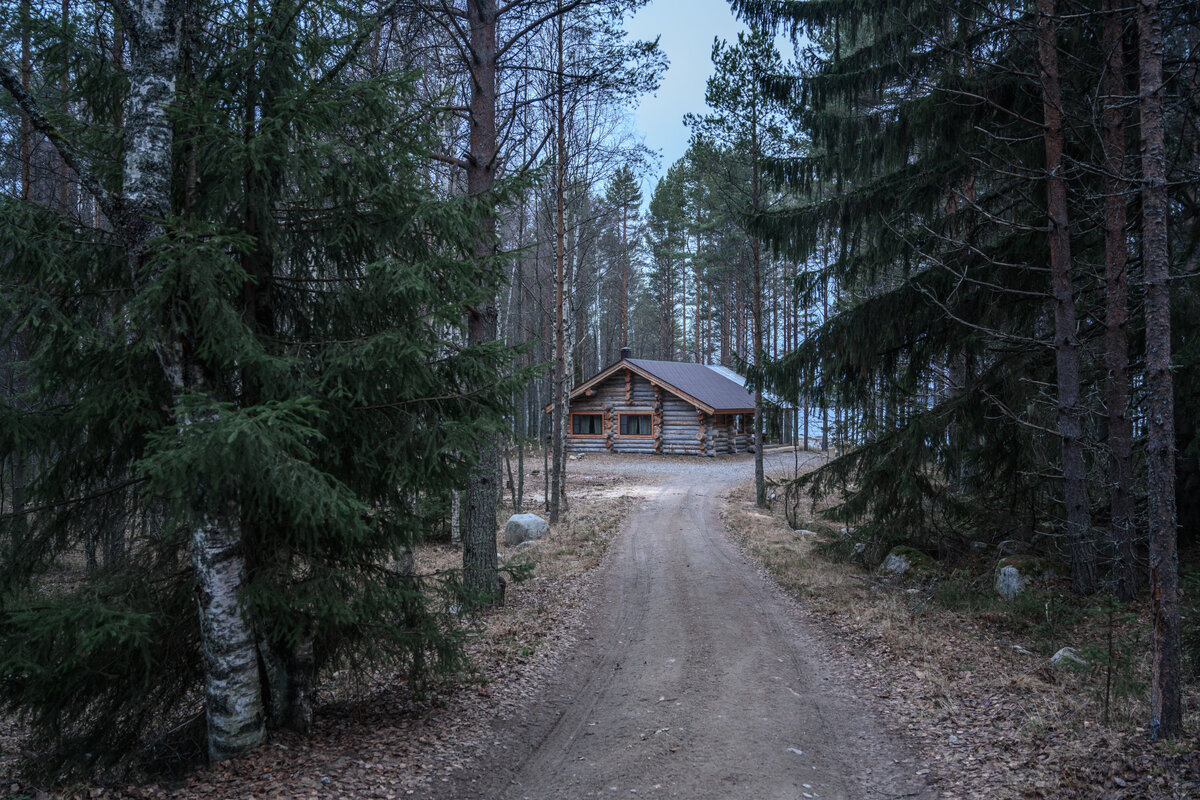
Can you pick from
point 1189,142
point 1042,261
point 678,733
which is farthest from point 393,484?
point 1189,142

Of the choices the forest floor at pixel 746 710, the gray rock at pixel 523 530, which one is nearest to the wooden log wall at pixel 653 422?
the gray rock at pixel 523 530

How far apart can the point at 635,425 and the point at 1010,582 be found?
26326mm

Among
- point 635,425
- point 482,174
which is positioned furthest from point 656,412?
point 482,174

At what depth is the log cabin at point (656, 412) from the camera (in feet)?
111

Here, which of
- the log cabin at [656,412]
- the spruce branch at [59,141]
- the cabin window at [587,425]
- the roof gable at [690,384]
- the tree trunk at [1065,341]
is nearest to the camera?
the spruce branch at [59,141]

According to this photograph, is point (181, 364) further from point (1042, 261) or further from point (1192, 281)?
point (1192, 281)

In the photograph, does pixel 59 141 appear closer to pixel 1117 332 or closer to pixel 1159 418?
pixel 1159 418

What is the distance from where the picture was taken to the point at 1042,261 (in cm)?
1005

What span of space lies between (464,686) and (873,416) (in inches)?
339

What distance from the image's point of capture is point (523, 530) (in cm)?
1577

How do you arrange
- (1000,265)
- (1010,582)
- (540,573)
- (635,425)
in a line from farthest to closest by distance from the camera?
1. (635,425)
2. (540,573)
3. (1010,582)
4. (1000,265)

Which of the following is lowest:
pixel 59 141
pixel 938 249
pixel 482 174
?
pixel 59 141

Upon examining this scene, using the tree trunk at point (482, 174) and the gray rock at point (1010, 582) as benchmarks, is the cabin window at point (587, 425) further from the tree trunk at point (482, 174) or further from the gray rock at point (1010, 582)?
the gray rock at point (1010, 582)

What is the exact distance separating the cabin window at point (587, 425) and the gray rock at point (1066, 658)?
97.0ft
